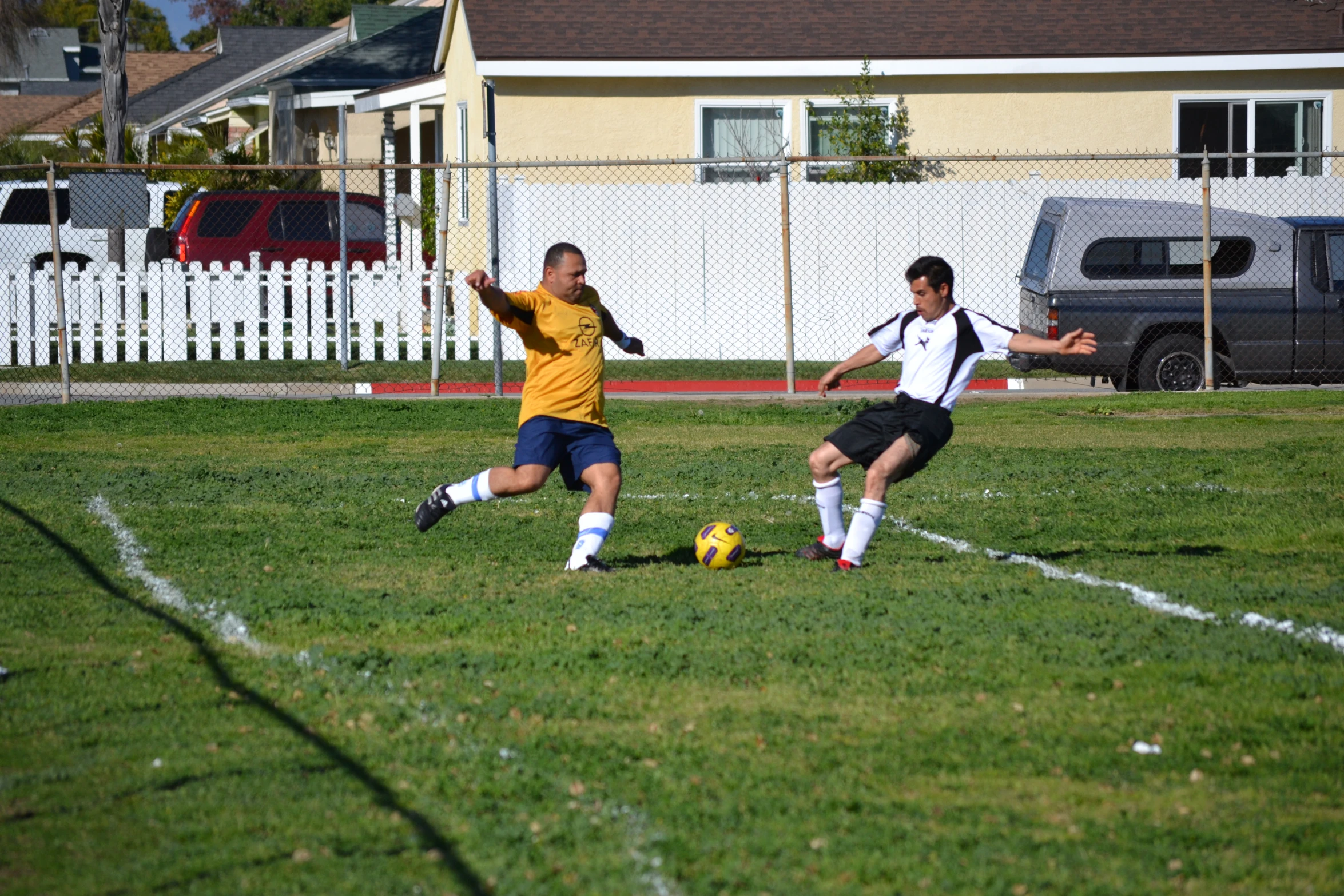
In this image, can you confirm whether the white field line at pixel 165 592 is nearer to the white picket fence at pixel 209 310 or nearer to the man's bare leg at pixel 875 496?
the man's bare leg at pixel 875 496

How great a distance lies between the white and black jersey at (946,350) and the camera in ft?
24.8

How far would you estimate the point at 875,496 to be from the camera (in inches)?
295

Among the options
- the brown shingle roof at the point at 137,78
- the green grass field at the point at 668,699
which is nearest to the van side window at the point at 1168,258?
the green grass field at the point at 668,699

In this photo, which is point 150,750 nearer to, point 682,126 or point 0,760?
point 0,760

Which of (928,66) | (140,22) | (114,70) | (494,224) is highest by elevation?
(140,22)

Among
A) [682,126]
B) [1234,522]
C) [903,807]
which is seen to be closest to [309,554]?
[903,807]

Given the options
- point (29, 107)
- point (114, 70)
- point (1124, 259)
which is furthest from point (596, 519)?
point (29, 107)

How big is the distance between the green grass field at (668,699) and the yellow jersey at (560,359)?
0.81m

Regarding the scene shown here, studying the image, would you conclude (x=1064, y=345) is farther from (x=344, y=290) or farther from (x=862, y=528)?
(x=344, y=290)

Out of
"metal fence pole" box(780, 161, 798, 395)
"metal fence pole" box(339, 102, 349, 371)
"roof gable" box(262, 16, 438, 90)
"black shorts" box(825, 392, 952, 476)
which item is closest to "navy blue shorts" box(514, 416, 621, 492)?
"black shorts" box(825, 392, 952, 476)

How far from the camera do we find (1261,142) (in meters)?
21.6

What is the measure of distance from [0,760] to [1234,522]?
6.53m

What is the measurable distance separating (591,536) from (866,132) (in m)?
14.5

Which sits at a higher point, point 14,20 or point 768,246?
point 14,20
